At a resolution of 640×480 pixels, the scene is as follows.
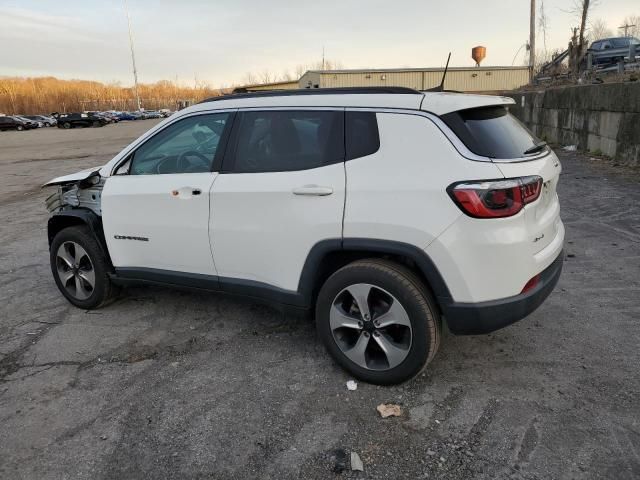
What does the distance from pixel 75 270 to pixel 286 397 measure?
2461 millimetres

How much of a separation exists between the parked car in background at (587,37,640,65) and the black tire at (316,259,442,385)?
1802 cm

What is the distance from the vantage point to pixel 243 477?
242 centimetres

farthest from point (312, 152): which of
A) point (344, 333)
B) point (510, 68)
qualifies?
point (510, 68)

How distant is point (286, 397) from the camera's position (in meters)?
3.05

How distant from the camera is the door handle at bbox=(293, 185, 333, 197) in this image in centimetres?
299

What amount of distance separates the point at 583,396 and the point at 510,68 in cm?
4338

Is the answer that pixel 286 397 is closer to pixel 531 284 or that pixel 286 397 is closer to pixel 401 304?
pixel 401 304

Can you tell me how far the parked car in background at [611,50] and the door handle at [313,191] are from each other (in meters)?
18.0

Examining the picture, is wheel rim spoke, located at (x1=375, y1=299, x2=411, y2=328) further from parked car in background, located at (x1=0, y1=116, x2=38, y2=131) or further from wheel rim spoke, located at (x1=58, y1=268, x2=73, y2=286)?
parked car in background, located at (x1=0, y1=116, x2=38, y2=131)

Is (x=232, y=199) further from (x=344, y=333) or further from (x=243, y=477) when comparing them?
(x=243, y=477)

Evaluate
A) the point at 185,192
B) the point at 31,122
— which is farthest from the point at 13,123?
the point at 185,192

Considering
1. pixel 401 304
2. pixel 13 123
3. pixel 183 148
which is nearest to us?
pixel 401 304

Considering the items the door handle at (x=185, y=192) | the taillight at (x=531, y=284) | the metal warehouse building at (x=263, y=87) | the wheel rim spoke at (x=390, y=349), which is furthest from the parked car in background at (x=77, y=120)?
the taillight at (x=531, y=284)

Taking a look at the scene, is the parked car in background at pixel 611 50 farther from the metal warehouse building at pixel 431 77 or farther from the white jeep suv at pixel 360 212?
the metal warehouse building at pixel 431 77
